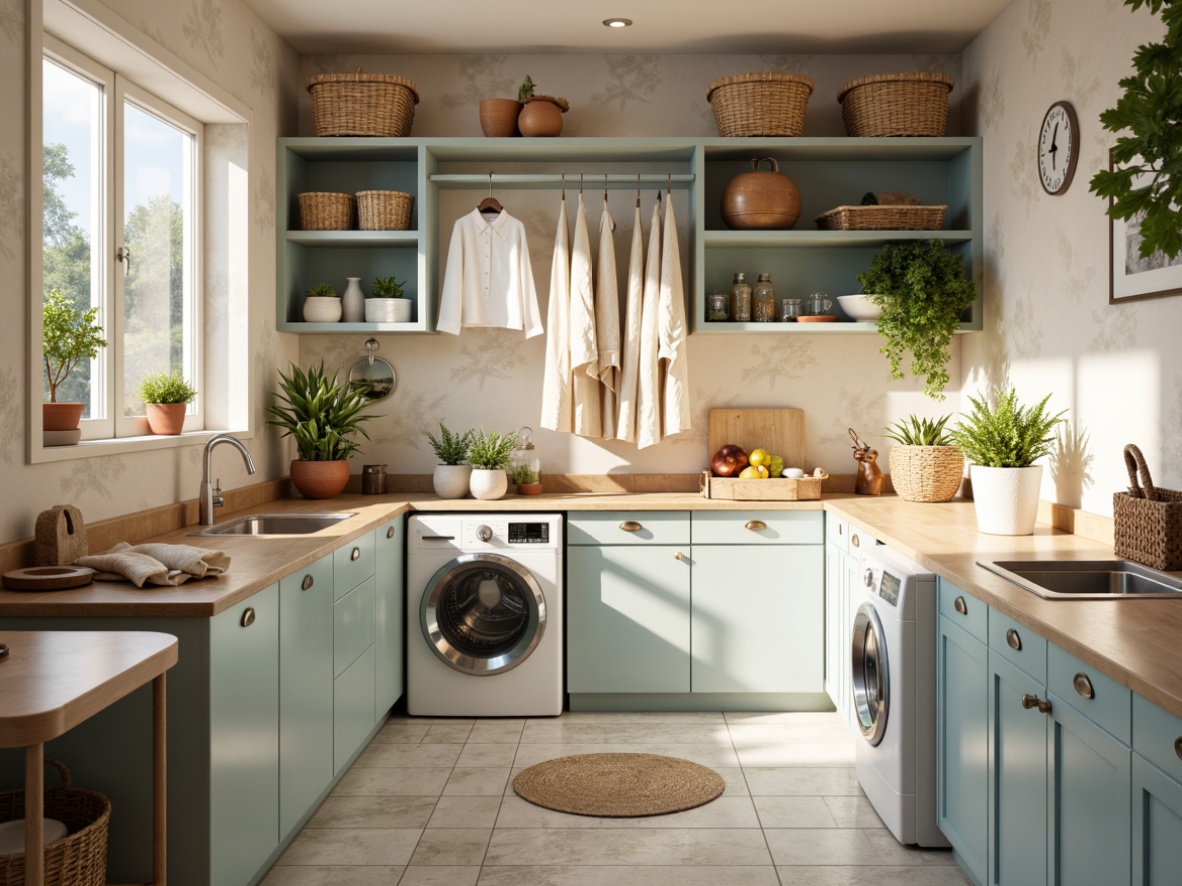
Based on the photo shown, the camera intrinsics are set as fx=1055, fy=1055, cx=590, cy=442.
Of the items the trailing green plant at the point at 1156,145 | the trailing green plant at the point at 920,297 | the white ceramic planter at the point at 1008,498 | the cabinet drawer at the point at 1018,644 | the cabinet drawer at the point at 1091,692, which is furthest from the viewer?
the trailing green plant at the point at 920,297

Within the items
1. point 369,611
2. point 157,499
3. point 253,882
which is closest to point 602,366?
point 369,611

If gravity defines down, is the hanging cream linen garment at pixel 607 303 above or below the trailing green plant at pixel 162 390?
above

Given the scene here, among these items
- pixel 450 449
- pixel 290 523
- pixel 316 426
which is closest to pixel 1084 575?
pixel 450 449

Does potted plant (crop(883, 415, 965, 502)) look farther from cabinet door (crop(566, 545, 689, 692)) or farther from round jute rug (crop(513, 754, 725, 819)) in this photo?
round jute rug (crop(513, 754, 725, 819))

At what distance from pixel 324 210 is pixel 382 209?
234mm

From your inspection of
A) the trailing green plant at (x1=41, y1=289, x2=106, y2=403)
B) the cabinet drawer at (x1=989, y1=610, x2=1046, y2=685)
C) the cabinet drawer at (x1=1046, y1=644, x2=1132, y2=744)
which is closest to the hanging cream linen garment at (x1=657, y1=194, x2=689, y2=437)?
the cabinet drawer at (x1=989, y1=610, x2=1046, y2=685)

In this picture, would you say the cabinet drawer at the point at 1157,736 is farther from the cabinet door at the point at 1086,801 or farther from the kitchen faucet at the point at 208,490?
the kitchen faucet at the point at 208,490

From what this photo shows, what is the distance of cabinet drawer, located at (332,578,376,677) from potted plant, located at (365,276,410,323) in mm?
1145

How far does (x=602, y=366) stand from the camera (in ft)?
13.9

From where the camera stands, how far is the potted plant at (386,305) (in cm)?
418

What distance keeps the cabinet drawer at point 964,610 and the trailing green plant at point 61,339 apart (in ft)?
7.45

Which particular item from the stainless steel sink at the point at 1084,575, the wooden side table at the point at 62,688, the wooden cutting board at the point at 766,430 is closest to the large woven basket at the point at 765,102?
the wooden cutting board at the point at 766,430

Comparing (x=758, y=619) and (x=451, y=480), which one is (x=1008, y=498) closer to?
(x=758, y=619)

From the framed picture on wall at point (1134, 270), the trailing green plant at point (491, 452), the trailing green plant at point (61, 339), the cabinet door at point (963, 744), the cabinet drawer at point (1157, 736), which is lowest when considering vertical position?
the cabinet door at point (963, 744)
